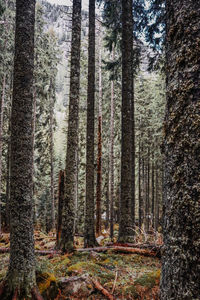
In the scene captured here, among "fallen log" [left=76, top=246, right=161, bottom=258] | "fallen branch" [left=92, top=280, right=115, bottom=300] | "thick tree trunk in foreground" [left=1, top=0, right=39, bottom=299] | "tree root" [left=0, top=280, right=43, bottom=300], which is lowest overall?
"fallen log" [left=76, top=246, right=161, bottom=258]

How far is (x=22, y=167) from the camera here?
416 centimetres

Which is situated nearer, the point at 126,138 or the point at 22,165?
the point at 22,165

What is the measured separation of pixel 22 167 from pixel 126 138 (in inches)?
203

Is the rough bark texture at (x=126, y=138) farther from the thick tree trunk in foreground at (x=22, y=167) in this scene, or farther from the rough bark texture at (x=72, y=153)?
the thick tree trunk in foreground at (x=22, y=167)

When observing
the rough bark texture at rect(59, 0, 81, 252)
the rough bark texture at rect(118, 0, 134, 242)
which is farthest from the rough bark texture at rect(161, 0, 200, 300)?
the rough bark texture at rect(118, 0, 134, 242)

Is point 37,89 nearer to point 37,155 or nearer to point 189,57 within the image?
point 37,155

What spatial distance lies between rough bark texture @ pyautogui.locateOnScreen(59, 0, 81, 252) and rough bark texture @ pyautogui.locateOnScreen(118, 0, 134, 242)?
1873 millimetres

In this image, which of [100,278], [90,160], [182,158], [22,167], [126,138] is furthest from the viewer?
[90,160]

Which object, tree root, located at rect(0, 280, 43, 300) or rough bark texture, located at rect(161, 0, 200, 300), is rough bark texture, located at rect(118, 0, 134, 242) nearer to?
tree root, located at rect(0, 280, 43, 300)

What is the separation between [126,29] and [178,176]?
370 inches

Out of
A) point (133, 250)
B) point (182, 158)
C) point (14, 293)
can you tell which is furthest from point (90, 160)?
point (182, 158)

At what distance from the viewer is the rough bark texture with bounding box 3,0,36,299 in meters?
3.98

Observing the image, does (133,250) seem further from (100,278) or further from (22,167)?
(22,167)

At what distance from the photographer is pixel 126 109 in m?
8.69
